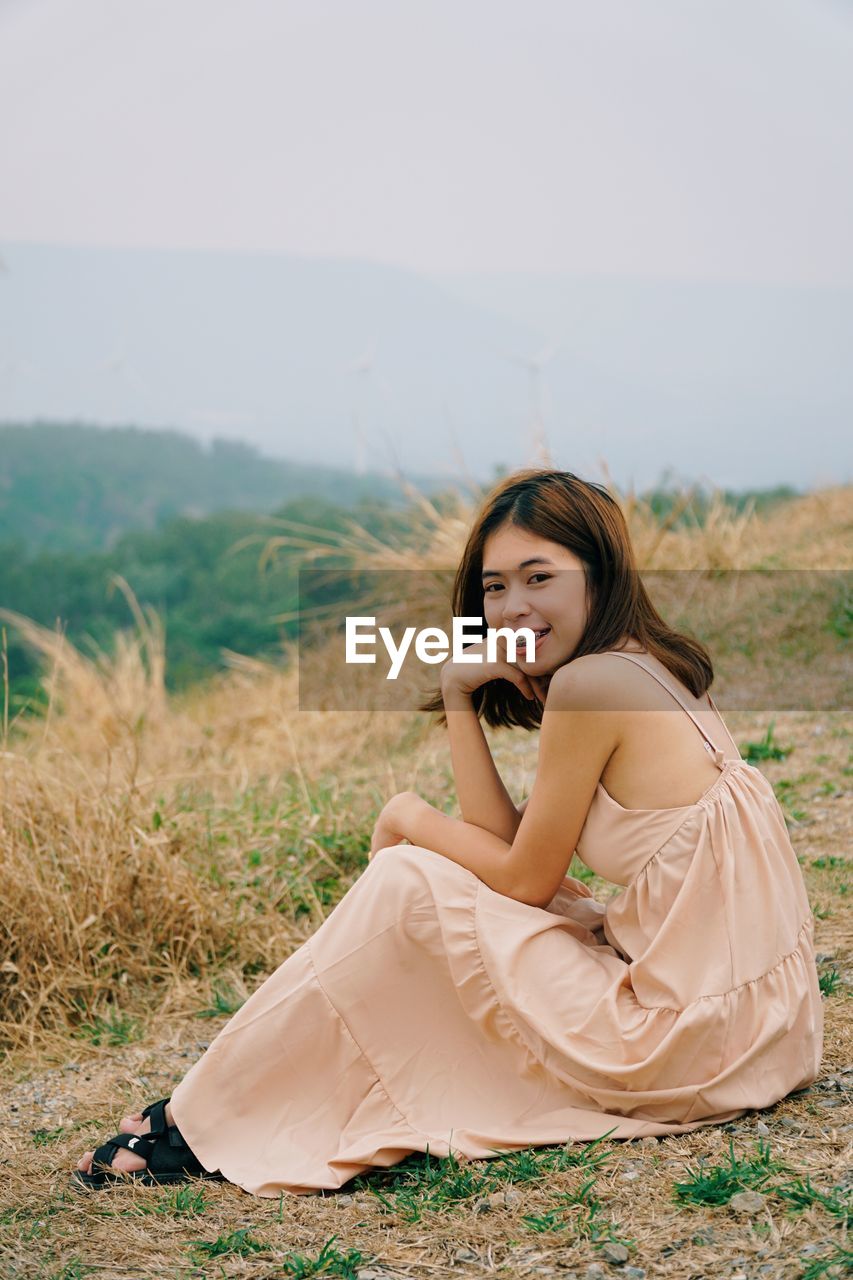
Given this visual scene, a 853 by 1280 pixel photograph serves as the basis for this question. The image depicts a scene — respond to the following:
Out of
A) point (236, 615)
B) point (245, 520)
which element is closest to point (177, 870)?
point (236, 615)

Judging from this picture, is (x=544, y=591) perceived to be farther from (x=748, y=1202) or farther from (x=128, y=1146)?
(x=128, y=1146)

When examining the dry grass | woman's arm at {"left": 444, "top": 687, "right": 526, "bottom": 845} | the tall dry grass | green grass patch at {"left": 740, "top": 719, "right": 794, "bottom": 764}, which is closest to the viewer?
the dry grass

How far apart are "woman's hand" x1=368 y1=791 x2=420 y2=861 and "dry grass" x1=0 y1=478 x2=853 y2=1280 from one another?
0.68 meters

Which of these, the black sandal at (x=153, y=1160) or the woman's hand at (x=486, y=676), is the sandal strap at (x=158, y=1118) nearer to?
the black sandal at (x=153, y=1160)

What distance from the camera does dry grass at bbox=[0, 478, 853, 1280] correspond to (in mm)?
2064

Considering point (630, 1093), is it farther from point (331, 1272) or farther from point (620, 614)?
point (620, 614)

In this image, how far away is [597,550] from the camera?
8.12 ft

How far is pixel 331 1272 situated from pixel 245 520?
108 ft

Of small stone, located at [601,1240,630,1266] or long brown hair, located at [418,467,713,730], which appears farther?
long brown hair, located at [418,467,713,730]

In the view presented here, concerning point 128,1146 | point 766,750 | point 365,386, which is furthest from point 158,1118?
point 365,386

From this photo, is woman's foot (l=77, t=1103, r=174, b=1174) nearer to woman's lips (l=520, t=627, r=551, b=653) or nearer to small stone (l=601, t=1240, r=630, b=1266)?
small stone (l=601, t=1240, r=630, b=1266)

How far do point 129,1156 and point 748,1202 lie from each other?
116 cm

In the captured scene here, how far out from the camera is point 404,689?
7.45 metres

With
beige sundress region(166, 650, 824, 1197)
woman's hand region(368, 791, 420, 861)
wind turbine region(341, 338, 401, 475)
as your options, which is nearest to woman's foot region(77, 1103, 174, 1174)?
beige sundress region(166, 650, 824, 1197)
